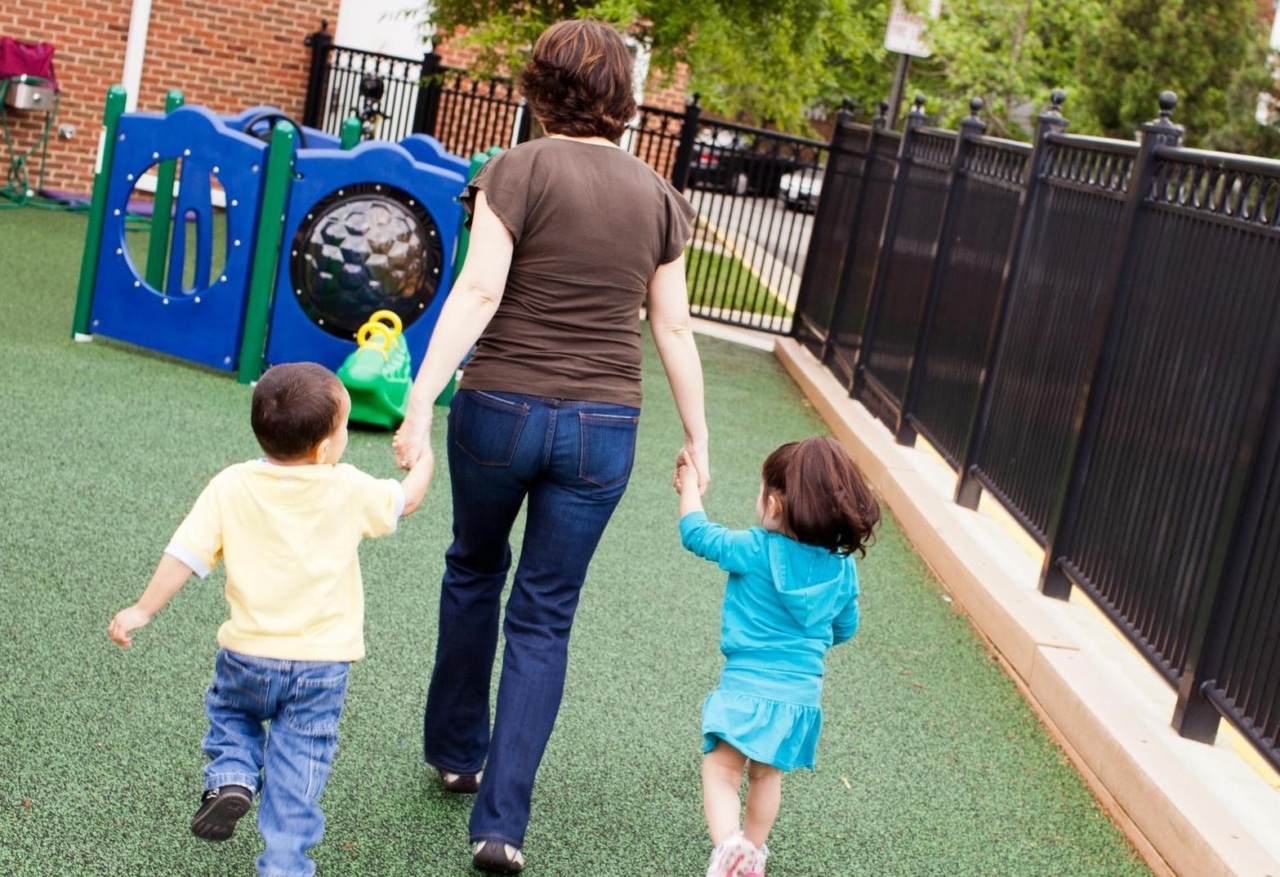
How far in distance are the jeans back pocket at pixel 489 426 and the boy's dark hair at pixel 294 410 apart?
1.22ft

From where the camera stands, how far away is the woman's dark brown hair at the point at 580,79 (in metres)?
3.12

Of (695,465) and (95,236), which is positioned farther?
(95,236)

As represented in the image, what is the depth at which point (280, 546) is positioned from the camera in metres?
2.92

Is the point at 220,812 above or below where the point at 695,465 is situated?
below

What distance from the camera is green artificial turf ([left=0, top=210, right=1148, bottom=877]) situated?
11.3 feet

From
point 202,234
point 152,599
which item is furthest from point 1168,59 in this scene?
point 152,599

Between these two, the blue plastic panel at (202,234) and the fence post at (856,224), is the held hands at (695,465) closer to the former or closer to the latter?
the blue plastic panel at (202,234)

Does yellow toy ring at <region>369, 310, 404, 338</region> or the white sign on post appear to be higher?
the white sign on post

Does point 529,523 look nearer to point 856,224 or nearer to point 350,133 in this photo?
point 350,133

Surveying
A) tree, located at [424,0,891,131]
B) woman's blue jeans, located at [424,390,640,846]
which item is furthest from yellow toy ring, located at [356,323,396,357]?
woman's blue jeans, located at [424,390,640,846]

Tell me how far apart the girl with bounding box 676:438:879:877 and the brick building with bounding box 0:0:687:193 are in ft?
33.7

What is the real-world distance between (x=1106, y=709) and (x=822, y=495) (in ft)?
5.94

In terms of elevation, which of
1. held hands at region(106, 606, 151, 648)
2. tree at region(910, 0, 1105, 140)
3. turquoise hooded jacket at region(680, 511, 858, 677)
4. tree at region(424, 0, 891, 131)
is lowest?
held hands at region(106, 606, 151, 648)

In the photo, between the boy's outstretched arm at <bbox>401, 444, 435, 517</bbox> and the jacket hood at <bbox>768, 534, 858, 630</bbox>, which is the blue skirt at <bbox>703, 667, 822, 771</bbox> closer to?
the jacket hood at <bbox>768, 534, 858, 630</bbox>
